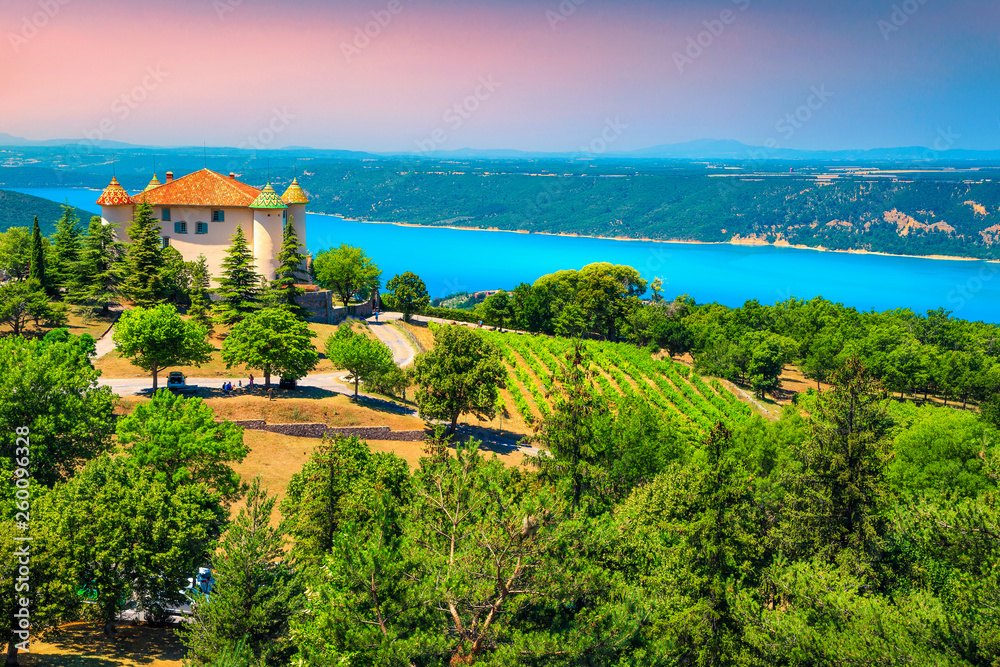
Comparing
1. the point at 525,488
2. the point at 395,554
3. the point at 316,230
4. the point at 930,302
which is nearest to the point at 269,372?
the point at 525,488

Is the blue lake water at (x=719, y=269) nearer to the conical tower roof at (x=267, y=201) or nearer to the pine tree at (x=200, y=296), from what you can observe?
the conical tower roof at (x=267, y=201)

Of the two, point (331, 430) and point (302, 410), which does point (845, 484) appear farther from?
point (302, 410)

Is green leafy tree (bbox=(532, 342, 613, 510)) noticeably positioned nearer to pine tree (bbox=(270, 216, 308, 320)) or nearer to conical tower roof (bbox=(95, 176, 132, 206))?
pine tree (bbox=(270, 216, 308, 320))

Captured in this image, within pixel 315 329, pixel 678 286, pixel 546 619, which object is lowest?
pixel 678 286

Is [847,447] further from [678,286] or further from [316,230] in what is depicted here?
[316,230]

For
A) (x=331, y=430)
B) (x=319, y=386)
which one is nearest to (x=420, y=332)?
(x=319, y=386)

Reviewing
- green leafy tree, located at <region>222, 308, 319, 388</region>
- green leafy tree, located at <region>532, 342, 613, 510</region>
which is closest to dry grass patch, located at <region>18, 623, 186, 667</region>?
green leafy tree, located at <region>532, 342, 613, 510</region>
